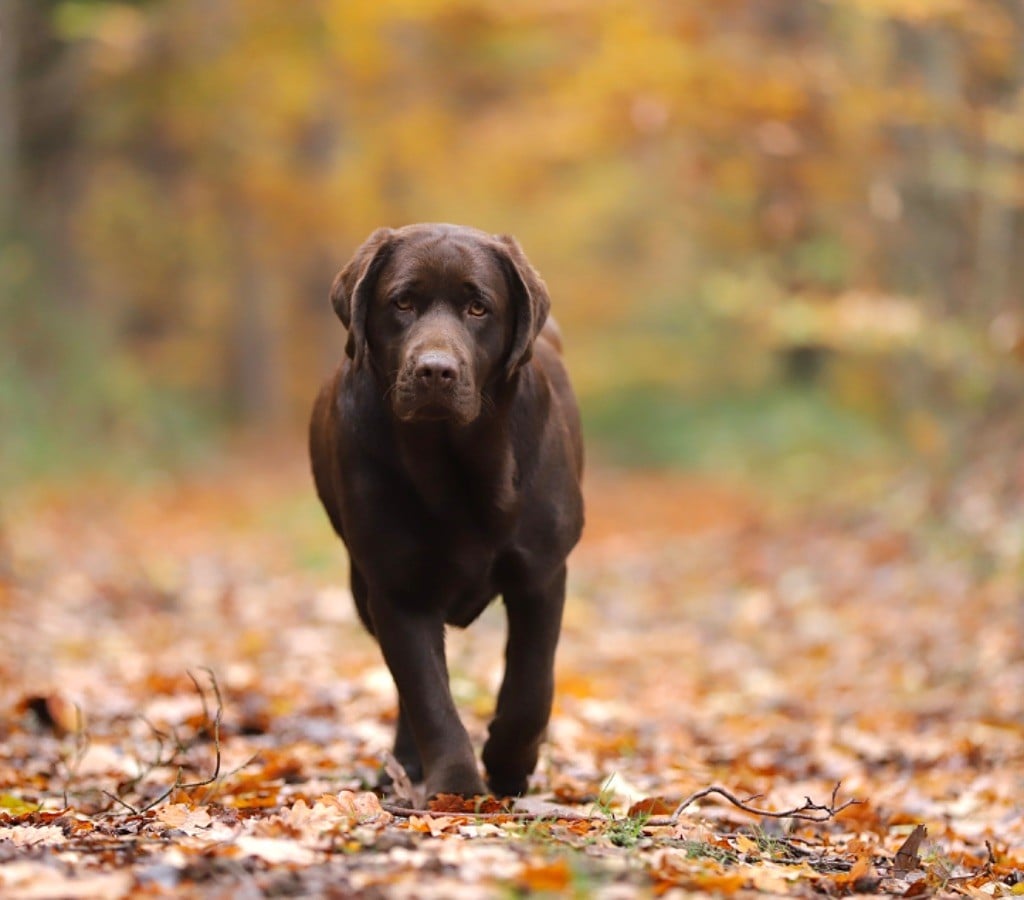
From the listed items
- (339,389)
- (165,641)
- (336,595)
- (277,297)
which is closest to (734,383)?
(277,297)

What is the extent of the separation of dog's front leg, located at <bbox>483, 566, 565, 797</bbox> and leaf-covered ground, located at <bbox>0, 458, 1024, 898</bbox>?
248 millimetres

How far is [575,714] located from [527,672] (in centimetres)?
239

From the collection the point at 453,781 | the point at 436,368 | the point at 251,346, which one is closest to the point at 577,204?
the point at 251,346

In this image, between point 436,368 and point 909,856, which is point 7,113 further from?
point 909,856

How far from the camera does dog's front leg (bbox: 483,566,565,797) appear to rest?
477 cm

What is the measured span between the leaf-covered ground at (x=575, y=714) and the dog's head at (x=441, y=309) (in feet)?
3.76

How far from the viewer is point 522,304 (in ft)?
15.0

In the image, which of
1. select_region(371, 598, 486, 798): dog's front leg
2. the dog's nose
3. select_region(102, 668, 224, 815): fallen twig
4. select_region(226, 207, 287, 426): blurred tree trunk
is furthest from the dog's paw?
select_region(226, 207, 287, 426): blurred tree trunk

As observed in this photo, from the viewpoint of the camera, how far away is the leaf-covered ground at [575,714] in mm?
3471

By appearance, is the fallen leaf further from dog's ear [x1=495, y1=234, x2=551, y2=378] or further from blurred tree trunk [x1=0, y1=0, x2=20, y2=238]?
blurred tree trunk [x1=0, y1=0, x2=20, y2=238]

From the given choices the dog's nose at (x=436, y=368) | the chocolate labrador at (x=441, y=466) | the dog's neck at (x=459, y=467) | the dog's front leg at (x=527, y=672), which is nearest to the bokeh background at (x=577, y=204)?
the dog's front leg at (x=527, y=672)

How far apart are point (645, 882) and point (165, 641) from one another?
6050 millimetres

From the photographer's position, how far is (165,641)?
29.1 ft

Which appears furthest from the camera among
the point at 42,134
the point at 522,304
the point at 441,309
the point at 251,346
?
the point at 251,346
